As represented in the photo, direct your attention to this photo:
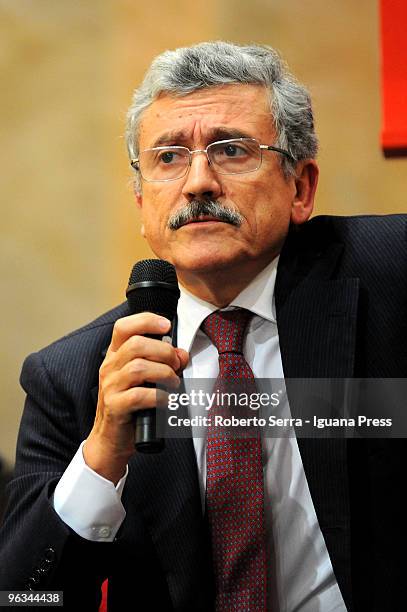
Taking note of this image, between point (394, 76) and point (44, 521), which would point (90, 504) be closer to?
point (44, 521)

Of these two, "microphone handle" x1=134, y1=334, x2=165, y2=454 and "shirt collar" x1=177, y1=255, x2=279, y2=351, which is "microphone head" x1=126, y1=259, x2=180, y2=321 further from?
"shirt collar" x1=177, y1=255, x2=279, y2=351

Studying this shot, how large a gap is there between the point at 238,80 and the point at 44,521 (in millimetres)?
928

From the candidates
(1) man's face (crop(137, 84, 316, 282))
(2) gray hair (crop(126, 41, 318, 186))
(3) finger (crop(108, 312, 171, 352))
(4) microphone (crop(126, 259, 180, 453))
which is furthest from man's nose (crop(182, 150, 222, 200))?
(3) finger (crop(108, 312, 171, 352))

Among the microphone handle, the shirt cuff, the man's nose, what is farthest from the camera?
the man's nose

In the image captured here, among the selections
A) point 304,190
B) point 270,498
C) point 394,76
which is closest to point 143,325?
point 270,498

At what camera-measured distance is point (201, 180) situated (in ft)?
4.87

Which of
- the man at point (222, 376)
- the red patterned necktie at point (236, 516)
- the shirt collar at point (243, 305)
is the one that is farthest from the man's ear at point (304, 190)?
the red patterned necktie at point (236, 516)

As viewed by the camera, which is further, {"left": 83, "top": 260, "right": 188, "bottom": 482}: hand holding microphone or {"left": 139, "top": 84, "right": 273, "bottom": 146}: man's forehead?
{"left": 139, "top": 84, "right": 273, "bottom": 146}: man's forehead

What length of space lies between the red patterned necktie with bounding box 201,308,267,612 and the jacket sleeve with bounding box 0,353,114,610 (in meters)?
0.21

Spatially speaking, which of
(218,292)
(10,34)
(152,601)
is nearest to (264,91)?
(218,292)

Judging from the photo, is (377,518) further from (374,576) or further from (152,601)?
(152,601)

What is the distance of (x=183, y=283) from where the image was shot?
5.31 ft

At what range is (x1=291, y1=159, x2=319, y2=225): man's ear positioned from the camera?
5.50 feet

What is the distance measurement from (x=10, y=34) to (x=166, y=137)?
3.78 ft
